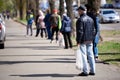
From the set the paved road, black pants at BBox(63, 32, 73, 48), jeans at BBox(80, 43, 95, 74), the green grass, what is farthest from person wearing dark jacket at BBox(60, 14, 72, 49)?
jeans at BBox(80, 43, 95, 74)

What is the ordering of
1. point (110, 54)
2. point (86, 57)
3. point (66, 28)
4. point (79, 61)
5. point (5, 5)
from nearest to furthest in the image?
1. point (79, 61)
2. point (86, 57)
3. point (110, 54)
4. point (66, 28)
5. point (5, 5)

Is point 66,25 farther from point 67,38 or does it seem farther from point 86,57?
point 86,57

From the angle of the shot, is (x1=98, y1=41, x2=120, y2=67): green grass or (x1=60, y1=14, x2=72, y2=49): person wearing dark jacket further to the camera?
(x1=60, y1=14, x2=72, y2=49): person wearing dark jacket

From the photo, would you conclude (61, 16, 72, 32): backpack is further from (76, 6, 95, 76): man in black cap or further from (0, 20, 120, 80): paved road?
(76, 6, 95, 76): man in black cap

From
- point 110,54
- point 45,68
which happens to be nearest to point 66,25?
point 110,54

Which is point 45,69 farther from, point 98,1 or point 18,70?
point 98,1

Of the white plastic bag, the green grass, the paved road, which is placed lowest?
the paved road

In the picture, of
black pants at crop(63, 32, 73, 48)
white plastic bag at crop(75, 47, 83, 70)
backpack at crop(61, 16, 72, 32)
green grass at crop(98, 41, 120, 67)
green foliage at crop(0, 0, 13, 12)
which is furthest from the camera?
green foliage at crop(0, 0, 13, 12)

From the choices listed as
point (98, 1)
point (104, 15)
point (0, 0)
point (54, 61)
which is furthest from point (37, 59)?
point (0, 0)

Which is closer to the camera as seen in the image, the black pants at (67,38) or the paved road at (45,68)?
the paved road at (45,68)

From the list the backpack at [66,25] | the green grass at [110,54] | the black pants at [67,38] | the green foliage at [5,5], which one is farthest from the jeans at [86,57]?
the green foliage at [5,5]

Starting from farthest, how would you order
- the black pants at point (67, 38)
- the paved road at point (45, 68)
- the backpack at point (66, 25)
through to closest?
the black pants at point (67, 38) < the backpack at point (66, 25) < the paved road at point (45, 68)

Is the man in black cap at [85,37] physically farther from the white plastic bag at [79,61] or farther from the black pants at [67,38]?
the black pants at [67,38]

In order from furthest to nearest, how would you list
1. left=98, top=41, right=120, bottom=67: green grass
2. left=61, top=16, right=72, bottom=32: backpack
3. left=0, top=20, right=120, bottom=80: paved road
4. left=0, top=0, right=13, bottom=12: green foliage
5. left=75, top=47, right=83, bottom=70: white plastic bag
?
left=0, top=0, right=13, bottom=12: green foliage, left=61, top=16, right=72, bottom=32: backpack, left=98, top=41, right=120, bottom=67: green grass, left=0, top=20, right=120, bottom=80: paved road, left=75, top=47, right=83, bottom=70: white plastic bag
